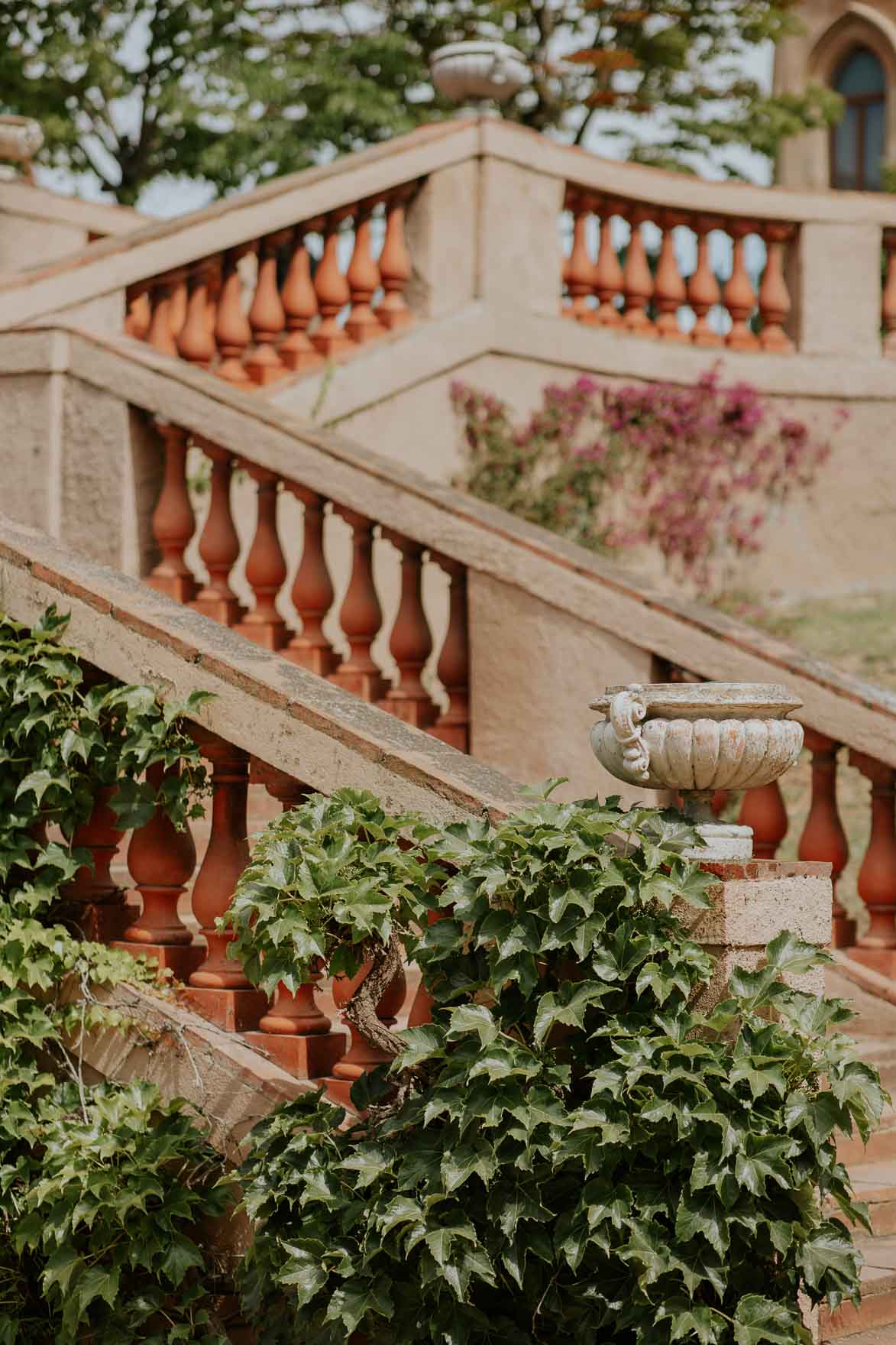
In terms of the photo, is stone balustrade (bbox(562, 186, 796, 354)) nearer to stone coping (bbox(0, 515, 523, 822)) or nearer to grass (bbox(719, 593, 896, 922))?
grass (bbox(719, 593, 896, 922))

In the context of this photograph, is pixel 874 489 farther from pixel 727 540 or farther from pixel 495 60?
pixel 495 60

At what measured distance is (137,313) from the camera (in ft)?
23.2

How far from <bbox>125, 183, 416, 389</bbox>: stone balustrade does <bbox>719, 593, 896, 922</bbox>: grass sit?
2.52 meters

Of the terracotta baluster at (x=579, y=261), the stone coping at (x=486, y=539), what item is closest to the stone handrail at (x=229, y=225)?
the stone coping at (x=486, y=539)

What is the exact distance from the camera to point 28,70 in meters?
18.9

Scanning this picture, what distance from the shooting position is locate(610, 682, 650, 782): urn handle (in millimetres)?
3721

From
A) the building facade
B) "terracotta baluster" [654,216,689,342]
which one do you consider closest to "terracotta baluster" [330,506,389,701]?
"terracotta baluster" [654,216,689,342]

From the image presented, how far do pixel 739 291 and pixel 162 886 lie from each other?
651cm

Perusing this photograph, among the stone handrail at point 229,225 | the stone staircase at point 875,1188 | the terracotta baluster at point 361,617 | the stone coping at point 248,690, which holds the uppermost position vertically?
the stone handrail at point 229,225

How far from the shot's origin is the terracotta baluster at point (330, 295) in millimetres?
7863

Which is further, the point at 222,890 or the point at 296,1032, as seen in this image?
the point at 222,890

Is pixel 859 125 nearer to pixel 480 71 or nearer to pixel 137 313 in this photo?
pixel 480 71

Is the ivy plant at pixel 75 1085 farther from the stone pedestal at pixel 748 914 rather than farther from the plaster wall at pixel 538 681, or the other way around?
the plaster wall at pixel 538 681

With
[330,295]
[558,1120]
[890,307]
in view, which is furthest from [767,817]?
[890,307]
